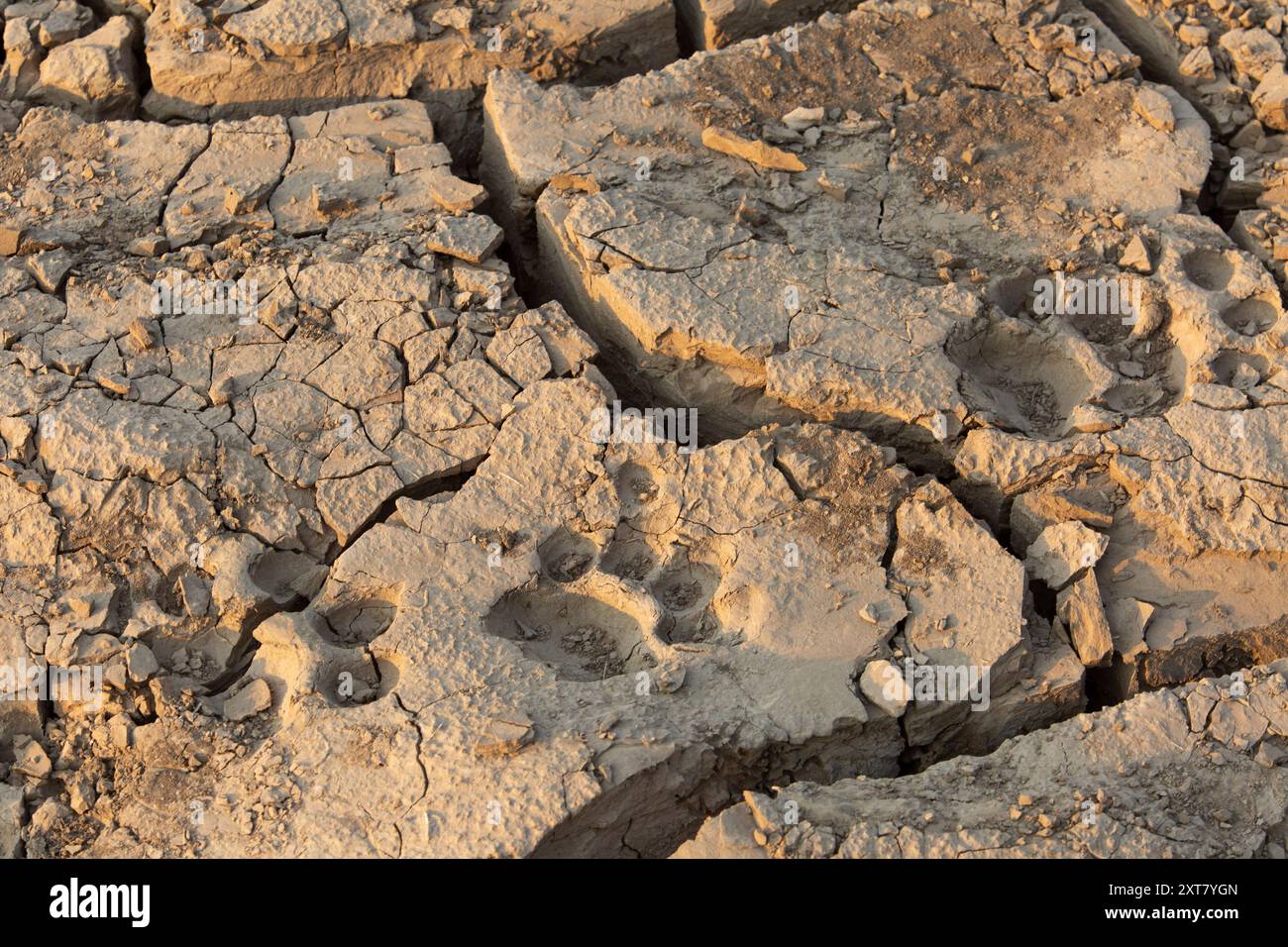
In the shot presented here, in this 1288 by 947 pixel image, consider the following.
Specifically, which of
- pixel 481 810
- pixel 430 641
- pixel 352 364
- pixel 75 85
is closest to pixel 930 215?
pixel 352 364

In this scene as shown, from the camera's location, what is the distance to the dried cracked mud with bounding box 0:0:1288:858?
3.61 m

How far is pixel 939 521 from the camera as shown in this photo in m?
4.05

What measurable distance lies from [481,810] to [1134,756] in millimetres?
1654

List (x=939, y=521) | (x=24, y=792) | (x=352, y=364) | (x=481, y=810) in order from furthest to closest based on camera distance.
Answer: (x=352, y=364) < (x=939, y=521) < (x=24, y=792) < (x=481, y=810)

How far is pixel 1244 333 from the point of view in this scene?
4.55 m

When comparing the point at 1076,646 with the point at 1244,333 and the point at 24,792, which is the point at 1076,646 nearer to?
the point at 1244,333

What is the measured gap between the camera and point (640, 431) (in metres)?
4.21

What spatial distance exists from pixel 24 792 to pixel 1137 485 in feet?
10.5

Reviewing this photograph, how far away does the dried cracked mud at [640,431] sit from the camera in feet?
11.8

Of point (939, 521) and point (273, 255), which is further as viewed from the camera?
point (273, 255)

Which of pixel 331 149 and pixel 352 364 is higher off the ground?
pixel 331 149

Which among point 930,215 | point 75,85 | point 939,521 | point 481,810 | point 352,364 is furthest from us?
point 75,85
